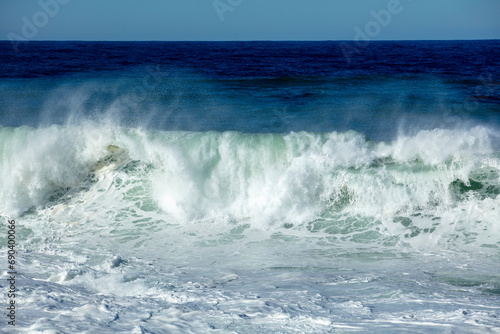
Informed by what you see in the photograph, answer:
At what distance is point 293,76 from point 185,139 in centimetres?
1171

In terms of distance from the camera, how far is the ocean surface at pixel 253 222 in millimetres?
4922

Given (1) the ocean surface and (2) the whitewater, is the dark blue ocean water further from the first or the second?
(2) the whitewater

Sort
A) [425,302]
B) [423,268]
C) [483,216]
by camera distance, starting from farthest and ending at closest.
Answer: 1. [483,216]
2. [423,268]
3. [425,302]

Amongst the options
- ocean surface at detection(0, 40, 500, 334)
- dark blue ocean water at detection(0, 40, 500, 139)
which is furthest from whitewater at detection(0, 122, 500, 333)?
dark blue ocean water at detection(0, 40, 500, 139)

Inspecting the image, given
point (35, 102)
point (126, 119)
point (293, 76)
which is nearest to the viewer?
point (126, 119)

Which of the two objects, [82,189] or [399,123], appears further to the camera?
[399,123]

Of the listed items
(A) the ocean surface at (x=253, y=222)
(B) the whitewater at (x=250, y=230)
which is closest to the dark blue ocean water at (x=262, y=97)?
(A) the ocean surface at (x=253, y=222)

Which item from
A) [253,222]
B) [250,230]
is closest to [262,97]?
[253,222]

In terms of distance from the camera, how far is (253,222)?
8.23 m

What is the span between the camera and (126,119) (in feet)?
43.1

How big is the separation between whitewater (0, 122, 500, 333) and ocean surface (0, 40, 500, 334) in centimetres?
3

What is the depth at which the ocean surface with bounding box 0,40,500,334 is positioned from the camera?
492 cm

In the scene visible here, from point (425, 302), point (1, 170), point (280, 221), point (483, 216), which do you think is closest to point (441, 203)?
point (483, 216)

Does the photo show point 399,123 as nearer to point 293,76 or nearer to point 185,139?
point 185,139
